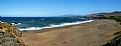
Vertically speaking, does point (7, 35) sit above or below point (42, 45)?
above

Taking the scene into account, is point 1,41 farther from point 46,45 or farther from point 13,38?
point 46,45

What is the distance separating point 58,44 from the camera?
1717 centimetres

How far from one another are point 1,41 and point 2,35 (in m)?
0.63

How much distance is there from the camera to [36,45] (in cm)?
1722

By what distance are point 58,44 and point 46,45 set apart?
894 millimetres

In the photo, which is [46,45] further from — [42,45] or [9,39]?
[9,39]

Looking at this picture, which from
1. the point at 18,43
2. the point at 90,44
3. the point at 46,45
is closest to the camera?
the point at 18,43

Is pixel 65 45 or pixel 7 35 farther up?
pixel 7 35

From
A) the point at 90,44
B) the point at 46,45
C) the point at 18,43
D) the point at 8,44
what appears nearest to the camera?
the point at 8,44

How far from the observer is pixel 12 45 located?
1175cm

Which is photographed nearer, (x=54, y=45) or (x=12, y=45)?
(x=12, y=45)

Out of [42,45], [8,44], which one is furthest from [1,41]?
[42,45]

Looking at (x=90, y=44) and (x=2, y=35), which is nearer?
(x=2, y=35)

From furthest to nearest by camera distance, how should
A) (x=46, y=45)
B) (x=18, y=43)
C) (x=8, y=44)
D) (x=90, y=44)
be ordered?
1. (x=46, y=45)
2. (x=90, y=44)
3. (x=18, y=43)
4. (x=8, y=44)
